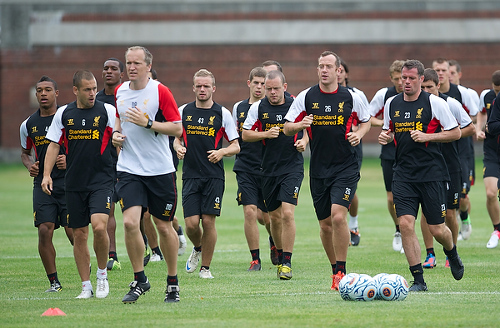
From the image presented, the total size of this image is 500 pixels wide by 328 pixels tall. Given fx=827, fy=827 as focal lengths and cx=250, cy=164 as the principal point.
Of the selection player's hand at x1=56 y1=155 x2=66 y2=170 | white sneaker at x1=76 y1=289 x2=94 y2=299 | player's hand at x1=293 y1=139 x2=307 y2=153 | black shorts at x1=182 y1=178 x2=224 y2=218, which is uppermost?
player's hand at x1=293 y1=139 x2=307 y2=153

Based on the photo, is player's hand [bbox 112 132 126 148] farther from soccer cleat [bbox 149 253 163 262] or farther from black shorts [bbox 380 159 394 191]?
black shorts [bbox 380 159 394 191]

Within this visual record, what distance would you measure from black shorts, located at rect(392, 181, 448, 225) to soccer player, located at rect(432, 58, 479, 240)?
3702mm

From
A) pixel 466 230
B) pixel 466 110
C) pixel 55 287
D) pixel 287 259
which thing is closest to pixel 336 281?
pixel 287 259

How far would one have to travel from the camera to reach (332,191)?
961cm

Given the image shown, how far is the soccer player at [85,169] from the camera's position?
903 cm

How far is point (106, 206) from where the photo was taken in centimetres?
906

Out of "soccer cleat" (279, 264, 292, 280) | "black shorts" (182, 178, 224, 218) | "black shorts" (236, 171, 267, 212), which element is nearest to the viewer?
"soccer cleat" (279, 264, 292, 280)

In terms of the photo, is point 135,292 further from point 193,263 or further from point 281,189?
point 281,189

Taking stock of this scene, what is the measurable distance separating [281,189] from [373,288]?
297cm

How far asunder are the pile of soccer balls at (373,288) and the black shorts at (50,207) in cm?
353

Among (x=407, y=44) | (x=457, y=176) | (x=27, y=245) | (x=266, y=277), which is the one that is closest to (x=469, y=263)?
(x=457, y=176)

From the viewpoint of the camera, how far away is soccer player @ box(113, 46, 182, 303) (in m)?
8.41

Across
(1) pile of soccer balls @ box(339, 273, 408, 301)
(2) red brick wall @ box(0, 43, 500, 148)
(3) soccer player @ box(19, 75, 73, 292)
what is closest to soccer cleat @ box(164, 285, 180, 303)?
(1) pile of soccer balls @ box(339, 273, 408, 301)

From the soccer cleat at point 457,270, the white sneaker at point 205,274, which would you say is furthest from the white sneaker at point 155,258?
the soccer cleat at point 457,270
